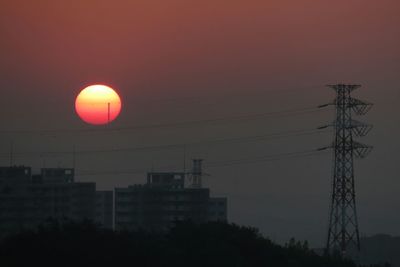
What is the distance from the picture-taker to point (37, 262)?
40688 mm

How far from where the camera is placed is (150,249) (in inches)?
1829

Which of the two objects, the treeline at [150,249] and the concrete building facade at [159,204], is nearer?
the treeline at [150,249]

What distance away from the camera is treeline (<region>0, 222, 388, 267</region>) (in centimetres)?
4194

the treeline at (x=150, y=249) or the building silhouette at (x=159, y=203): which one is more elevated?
the building silhouette at (x=159, y=203)

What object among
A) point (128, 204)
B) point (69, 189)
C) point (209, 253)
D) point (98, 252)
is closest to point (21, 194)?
point (69, 189)

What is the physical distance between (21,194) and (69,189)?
8.06 metres

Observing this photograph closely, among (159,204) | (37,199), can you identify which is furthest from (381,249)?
(37,199)

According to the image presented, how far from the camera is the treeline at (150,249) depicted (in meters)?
41.9

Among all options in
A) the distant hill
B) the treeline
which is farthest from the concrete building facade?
the treeline

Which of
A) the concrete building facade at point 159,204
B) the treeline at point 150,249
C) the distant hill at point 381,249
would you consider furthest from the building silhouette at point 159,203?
the treeline at point 150,249

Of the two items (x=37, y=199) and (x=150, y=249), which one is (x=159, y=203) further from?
(x=150, y=249)

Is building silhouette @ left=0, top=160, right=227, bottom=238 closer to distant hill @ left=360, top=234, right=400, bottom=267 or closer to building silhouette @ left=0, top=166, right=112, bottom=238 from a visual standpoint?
building silhouette @ left=0, top=166, right=112, bottom=238

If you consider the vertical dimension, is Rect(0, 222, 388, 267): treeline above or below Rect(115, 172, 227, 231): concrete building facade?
below

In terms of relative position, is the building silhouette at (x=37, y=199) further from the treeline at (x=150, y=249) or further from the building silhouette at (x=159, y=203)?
the treeline at (x=150, y=249)
